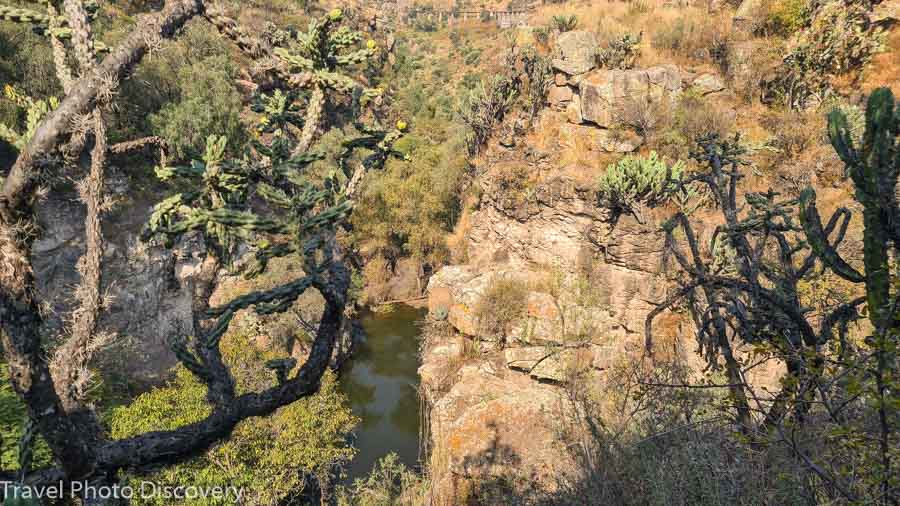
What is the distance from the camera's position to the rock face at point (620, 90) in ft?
44.0

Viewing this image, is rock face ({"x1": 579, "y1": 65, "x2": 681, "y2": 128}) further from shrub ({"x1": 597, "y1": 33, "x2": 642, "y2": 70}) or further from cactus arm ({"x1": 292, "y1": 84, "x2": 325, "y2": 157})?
cactus arm ({"x1": 292, "y1": 84, "x2": 325, "y2": 157})

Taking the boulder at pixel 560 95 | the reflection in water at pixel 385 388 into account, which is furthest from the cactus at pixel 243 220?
the boulder at pixel 560 95

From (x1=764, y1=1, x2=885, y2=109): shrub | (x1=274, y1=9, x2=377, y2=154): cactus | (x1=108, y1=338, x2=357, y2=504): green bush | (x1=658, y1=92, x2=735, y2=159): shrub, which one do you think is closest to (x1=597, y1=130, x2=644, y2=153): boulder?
(x1=658, y1=92, x2=735, y2=159): shrub

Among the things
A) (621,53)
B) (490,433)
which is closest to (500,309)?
(490,433)

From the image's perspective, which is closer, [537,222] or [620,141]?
[620,141]

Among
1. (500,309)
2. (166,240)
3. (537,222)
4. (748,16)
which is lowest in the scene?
(166,240)

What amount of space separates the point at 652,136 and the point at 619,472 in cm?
1135

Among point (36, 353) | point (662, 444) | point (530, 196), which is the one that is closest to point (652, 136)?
point (530, 196)

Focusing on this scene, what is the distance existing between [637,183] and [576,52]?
20.5 feet

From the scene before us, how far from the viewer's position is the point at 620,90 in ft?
44.1

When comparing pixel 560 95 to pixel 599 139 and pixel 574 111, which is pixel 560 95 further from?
pixel 599 139

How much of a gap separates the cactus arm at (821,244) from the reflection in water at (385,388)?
12014 millimetres

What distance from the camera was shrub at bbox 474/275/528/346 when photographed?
37.9 ft

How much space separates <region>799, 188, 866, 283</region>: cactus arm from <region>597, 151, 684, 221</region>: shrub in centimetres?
830
